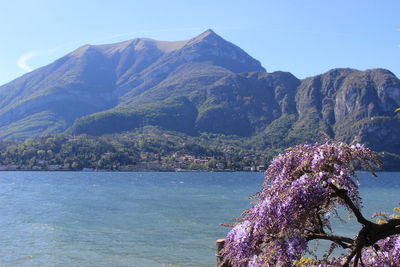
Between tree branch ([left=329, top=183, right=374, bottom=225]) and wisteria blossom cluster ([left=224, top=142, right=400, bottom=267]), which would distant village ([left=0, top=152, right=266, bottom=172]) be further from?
tree branch ([left=329, top=183, right=374, bottom=225])

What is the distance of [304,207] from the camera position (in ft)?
15.3

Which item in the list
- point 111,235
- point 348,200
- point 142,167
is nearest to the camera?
point 348,200

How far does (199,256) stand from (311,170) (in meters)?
18.4

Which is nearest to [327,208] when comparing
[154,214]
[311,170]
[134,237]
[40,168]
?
[311,170]

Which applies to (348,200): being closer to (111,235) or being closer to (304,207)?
(304,207)

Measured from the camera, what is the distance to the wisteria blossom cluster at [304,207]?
15.2 feet

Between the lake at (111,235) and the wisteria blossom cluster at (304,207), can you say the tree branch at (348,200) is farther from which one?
the lake at (111,235)

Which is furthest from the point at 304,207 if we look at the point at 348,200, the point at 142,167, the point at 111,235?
the point at 142,167

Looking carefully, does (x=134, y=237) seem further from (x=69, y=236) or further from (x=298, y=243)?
(x=298, y=243)

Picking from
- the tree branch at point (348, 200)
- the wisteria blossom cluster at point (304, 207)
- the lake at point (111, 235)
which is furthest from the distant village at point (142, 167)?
the tree branch at point (348, 200)

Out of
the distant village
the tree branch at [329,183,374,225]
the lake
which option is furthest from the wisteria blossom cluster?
the distant village

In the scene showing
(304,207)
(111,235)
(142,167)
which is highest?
(304,207)

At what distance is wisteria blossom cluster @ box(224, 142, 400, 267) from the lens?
462 cm

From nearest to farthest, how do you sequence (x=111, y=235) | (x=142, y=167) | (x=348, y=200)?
(x=348, y=200) → (x=111, y=235) → (x=142, y=167)
